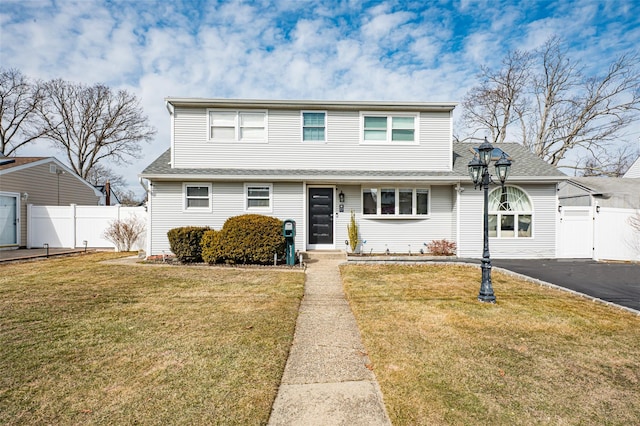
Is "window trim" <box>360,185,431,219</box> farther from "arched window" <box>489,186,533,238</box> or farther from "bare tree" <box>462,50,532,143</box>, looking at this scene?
"bare tree" <box>462,50,532,143</box>

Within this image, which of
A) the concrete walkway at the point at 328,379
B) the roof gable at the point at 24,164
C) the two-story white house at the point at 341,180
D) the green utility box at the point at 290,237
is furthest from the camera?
the roof gable at the point at 24,164

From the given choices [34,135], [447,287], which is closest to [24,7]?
[447,287]

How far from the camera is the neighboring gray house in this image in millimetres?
12977

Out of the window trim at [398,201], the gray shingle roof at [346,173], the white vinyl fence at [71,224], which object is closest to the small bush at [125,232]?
the white vinyl fence at [71,224]

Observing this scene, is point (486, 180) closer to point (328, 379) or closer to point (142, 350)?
point (328, 379)

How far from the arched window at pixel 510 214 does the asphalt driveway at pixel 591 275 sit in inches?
41.0

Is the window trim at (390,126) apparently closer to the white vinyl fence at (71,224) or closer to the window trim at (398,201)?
the window trim at (398,201)

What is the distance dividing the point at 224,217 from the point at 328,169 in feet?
13.9

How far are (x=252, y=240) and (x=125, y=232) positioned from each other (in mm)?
7390

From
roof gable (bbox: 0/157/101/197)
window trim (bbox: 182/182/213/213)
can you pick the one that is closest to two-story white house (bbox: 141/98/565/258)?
window trim (bbox: 182/182/213/213)

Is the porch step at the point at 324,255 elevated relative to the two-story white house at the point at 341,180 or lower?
lower

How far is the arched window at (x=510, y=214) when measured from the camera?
10.9 m

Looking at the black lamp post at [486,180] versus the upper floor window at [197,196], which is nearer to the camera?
the black lamp post at [486,180]

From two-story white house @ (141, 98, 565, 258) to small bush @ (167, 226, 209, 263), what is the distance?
4.29ft
